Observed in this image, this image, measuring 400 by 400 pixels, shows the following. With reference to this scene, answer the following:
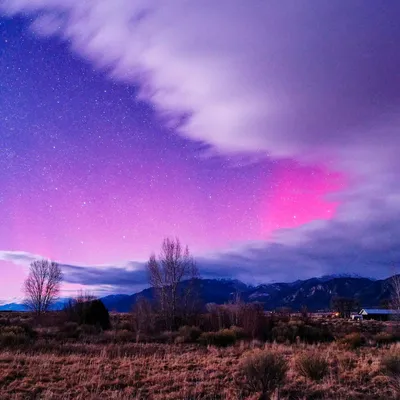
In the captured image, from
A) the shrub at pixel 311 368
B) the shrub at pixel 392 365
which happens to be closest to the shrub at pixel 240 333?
the shrub at pixel 311 368

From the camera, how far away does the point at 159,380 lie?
48.8 ft

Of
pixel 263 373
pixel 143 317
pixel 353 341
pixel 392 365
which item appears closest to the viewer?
pixel 263 373

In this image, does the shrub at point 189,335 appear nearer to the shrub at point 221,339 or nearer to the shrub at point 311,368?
the shrub at point 221,339

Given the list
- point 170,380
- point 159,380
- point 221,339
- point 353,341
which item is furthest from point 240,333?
point 159,380

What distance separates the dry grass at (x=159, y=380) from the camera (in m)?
12.7

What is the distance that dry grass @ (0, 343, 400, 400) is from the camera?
12.7 meters

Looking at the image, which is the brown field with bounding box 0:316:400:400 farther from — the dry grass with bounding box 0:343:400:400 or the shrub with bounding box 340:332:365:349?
the shrub with bounding box 340:332:365:349

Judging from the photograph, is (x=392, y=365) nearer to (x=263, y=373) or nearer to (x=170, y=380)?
(x=263, y=373)

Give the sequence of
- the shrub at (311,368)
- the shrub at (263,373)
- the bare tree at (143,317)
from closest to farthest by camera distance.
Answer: the shrub at (263,373) < the shrub at (311,368) < the bare tree at (143,317)

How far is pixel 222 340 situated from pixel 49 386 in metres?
17.8

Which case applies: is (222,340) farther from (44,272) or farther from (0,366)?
(44,272)

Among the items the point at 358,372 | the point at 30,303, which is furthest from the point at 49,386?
the point at 30,303

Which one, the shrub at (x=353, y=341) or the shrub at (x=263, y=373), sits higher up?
the shrub at (x=263, y=373)

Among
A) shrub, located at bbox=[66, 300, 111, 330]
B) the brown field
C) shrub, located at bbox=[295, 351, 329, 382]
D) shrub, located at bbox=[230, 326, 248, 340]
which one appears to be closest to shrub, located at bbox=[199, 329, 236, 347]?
shrub, located at bbox=[230, 326, 248, 340]
